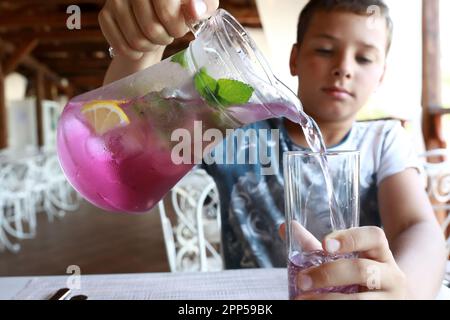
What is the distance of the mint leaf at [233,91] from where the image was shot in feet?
0.89

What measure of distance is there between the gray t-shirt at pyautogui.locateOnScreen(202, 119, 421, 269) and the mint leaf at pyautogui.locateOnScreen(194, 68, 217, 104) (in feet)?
0.84

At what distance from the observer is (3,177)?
8.57ft

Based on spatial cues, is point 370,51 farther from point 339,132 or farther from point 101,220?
point 101,220

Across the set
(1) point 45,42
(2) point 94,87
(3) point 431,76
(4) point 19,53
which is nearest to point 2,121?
(4) point 19,53

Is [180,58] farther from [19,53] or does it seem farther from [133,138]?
[19,53]

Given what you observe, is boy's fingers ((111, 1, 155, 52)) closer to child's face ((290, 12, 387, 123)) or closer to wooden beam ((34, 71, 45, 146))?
child's face ((290, 12, 387, 123))

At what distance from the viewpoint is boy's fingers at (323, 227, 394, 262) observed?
0.78 feet

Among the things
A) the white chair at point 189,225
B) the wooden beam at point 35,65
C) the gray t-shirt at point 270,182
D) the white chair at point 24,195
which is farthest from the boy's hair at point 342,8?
the wooden beam at point 35,65

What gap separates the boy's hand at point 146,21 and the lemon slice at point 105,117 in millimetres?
69

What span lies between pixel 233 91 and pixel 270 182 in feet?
1.01

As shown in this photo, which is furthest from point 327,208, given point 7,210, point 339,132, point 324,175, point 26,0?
point 26,0

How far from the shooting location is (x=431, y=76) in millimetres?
1234

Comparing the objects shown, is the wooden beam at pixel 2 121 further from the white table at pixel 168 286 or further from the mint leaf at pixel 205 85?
the mint leaf at pixel 205 85

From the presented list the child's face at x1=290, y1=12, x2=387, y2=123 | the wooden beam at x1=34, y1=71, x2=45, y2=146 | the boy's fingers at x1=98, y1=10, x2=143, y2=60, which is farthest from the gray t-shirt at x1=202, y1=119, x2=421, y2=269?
the wooden beam at x1=34, y1=71, x2=45, y2=146
